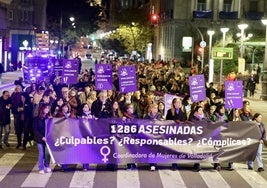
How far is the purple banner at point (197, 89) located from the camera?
49.8 feet

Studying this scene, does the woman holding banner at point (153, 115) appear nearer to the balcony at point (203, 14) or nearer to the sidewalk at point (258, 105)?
the sidewalk at point (258, 105)

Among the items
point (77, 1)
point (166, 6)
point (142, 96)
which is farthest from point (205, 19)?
point (142, 96)

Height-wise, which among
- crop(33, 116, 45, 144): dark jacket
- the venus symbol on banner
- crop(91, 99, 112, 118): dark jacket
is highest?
crop(91, 99, 112, 118): dark jacket

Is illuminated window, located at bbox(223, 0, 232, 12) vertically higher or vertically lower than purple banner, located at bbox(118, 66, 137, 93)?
higher

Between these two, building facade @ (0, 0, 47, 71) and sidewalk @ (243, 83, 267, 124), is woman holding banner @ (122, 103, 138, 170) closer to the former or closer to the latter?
sidewalk @ (243, 83, 267, 124)

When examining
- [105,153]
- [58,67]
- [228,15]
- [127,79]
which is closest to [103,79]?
[127,79]

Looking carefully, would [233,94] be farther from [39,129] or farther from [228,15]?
[228,15]

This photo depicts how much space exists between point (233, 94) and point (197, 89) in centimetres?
123

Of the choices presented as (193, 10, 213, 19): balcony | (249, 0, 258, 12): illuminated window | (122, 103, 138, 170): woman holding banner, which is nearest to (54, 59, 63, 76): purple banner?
(122, 103, 138, 170): woman holding banner

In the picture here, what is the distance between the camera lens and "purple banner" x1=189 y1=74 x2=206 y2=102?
15180 millimetres

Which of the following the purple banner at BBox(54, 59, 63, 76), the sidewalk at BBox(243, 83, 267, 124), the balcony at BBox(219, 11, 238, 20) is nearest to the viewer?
the sidewalk at BBox(243, 83, 267, 124)

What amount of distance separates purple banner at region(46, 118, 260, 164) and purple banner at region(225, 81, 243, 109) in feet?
3.14

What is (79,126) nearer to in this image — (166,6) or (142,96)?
(142,96)

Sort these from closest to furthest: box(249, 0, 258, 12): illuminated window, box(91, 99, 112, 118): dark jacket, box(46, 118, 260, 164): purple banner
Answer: box(46, 118, 260, 164): purple banner → box(91, 99, 112, 118): dark jacket → box(249, 0, 258, 12): illuminated window
